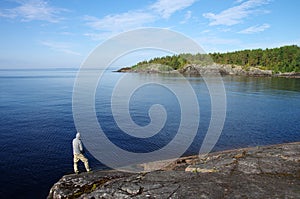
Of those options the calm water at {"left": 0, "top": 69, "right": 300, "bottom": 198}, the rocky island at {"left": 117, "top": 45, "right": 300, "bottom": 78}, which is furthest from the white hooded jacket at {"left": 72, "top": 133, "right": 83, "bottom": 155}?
the rocky island at {"left": 117, "top": 45, "right": 300, "bottom": 78}

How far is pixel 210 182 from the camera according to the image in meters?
12.3

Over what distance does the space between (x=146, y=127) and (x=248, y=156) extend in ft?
72.0

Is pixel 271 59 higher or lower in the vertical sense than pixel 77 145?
higher

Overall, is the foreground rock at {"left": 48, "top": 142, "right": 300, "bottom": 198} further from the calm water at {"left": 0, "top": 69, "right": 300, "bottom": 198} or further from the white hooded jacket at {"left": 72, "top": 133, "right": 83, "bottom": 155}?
the calm water at {"left": 0, "top": 69, "right": 300, "bottom": 198}

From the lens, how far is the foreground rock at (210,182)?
1120cm

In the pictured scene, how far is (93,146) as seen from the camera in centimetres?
2861

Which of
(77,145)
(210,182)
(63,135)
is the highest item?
(77,145)

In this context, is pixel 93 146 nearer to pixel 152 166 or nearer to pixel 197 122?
pixel 152 166

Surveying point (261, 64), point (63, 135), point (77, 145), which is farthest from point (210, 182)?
point (261, 64)

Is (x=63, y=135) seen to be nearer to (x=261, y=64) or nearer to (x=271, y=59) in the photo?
(x=271, y=59)

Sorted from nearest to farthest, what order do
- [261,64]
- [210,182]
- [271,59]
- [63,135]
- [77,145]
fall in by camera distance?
[210,182] → [77,145] → [63,135] → [271,59] → [261,64]

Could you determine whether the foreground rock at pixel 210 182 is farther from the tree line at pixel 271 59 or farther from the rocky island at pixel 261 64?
the rocky island at pixel 261 64

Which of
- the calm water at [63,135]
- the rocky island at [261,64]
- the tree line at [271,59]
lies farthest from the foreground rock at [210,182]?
the rocky island at [261,64]

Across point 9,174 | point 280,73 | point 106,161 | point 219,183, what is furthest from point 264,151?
point 280,73
